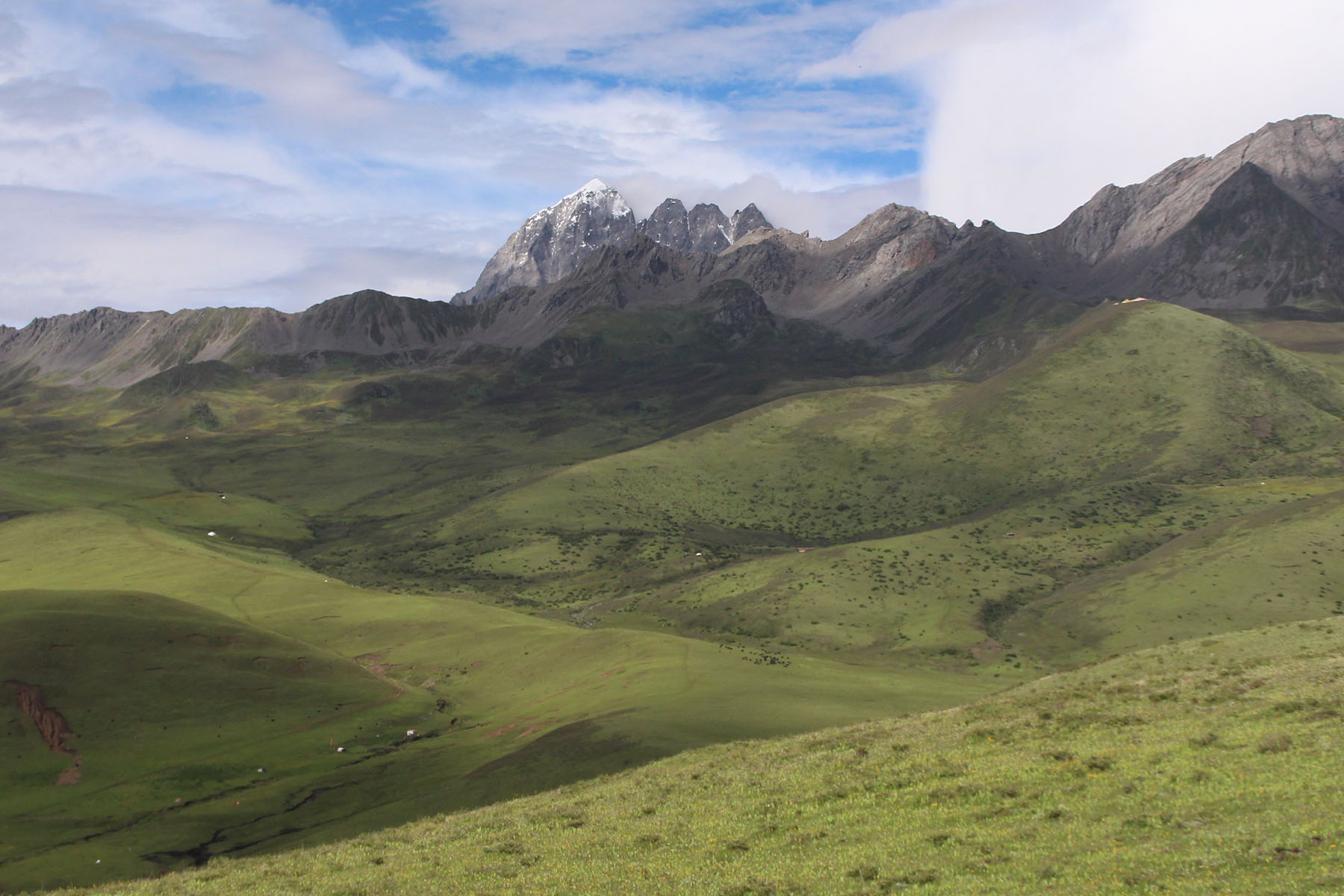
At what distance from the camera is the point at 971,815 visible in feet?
99.6

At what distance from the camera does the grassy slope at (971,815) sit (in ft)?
78.6

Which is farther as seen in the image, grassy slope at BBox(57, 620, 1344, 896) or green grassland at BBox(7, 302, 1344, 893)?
green grassland at BBox(7, 302, 1344, 893)

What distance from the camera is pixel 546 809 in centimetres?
4131

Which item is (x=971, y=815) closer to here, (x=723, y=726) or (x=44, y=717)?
(x=723, y=726)

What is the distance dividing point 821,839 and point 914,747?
11432 mm

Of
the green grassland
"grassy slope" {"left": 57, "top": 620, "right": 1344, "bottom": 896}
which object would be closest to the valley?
"grassy slope" {"left": 57, "top": 620, "right": 1344, "bottom": 896}

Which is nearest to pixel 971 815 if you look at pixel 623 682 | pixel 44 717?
pixel 623 682

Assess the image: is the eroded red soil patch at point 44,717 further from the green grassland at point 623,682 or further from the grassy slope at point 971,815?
the grassy slope at point 971,815

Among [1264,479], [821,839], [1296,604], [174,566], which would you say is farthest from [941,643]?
[174,566]

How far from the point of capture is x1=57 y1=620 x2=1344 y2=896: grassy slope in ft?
78.6

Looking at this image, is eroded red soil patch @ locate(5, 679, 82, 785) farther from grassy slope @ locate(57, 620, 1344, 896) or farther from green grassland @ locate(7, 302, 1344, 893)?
grassy slope @ locate(57, 620, 1344, 896)

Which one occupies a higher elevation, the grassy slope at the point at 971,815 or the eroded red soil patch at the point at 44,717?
the grassy slope at the point at 971,815

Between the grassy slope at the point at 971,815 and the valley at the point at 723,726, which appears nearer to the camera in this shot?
the grassy slope at the point at 971,815

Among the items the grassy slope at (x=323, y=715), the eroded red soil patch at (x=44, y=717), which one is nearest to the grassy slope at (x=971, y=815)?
the grassy slope at (x=323, y=715)
